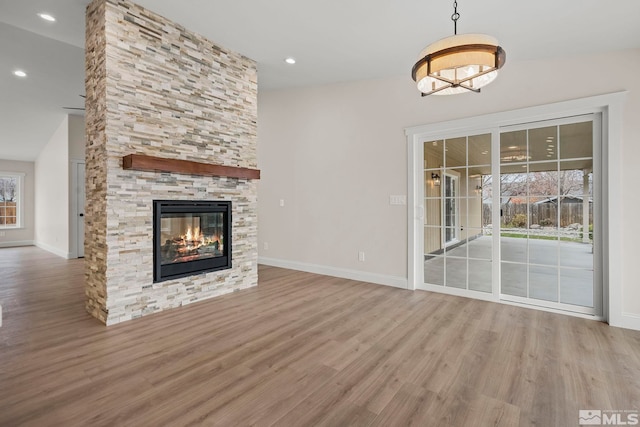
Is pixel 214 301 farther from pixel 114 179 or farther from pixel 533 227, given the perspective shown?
pixel 533 227

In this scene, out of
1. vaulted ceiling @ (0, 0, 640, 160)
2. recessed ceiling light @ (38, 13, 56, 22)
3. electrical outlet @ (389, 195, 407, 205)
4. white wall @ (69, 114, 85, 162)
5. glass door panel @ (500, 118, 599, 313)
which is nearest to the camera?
vaulted ceiling @ (0, 0, 640, 160)

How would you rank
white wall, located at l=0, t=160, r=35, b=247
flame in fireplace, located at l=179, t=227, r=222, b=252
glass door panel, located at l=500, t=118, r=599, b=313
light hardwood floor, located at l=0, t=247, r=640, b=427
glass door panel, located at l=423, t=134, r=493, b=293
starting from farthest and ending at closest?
white wall, located at l=0, t=160, r=35, b=247 → glass door panel, located at l=423, t=134, r=493, b=293 → flame in fireplace, located at l=179, t=227, r=222, b=252 → glass door panel, located at l=500, t=118, r=599, b=313 → light hardwood floor, located at l=0, t=247, r=640, b=427

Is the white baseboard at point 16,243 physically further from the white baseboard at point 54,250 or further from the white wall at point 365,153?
the white wall at point 365,153

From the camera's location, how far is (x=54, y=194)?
7.55 meters

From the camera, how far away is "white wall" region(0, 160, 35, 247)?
345 inches

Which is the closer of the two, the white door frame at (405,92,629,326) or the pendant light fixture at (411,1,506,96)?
the pendant light fixture at (411,1,506,96)

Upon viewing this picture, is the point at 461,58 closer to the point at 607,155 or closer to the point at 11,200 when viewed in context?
the point at 607,155

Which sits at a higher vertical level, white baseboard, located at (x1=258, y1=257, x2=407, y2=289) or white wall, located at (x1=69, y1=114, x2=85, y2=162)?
white wall, located at (x1=69, y1=114, x2=85, y2=162)

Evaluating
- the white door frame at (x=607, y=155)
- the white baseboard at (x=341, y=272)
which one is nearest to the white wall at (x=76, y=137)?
the white baseboard at (x=341, y=272)

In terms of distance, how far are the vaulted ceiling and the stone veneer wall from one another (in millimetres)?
280

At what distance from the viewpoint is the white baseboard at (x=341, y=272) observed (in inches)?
170

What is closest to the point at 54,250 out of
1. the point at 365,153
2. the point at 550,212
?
the point at 365,153

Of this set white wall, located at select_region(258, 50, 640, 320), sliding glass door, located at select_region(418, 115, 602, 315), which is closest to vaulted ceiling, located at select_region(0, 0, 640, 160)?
white wall, located at select_region(258, 50, 640, 320)

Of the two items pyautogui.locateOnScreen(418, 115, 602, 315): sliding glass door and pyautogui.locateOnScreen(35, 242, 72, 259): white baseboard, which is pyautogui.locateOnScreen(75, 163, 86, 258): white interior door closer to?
pyautogui.locateOnScreen(35, 242, 72, 259): white baseboard
